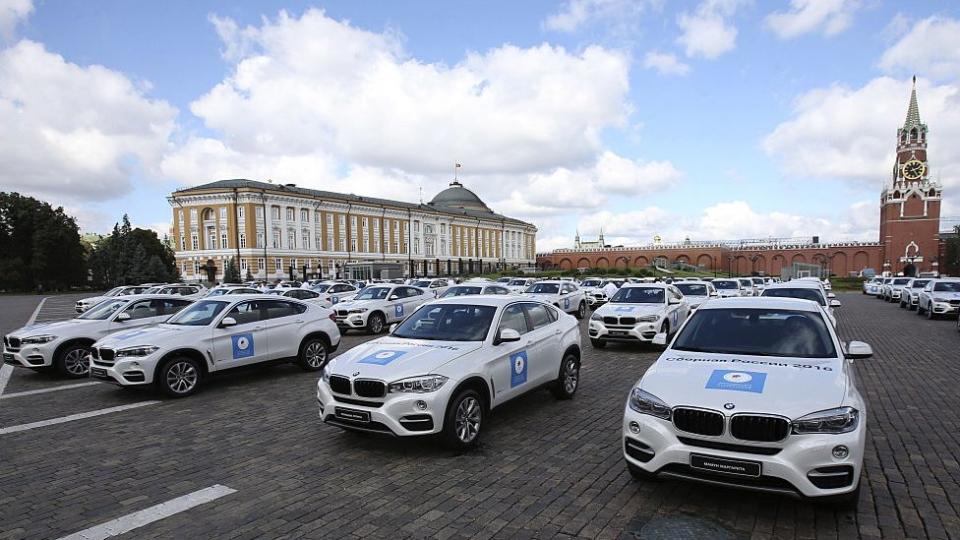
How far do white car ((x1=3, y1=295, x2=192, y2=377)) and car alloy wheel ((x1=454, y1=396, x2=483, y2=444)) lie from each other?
8634mm

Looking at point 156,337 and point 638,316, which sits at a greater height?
point 156,337

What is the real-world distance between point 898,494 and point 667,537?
2261 millimetres

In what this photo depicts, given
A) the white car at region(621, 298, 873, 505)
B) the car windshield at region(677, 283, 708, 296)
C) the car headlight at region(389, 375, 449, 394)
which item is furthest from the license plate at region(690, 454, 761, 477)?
the car windshield at region(677, 283, 708, 296)

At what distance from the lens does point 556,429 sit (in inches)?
255

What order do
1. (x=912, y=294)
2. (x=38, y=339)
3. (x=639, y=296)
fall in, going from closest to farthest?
(x=38, y=339) < (x=639, y=296) < (x=912, y=294)

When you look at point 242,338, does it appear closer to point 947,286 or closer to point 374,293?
point 374,293

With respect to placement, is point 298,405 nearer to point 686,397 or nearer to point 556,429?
point 556,429

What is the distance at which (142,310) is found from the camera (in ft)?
36.9

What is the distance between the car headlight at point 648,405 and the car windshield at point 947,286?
2254 cm

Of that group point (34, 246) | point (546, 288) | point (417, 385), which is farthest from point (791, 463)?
point (34, 246)

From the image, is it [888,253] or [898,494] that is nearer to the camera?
[898,494]

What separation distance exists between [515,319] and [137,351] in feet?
19.2

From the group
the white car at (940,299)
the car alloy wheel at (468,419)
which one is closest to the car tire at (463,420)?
the car alloy wheel at (468,419)

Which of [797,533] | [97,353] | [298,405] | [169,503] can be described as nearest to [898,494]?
[797,533]
